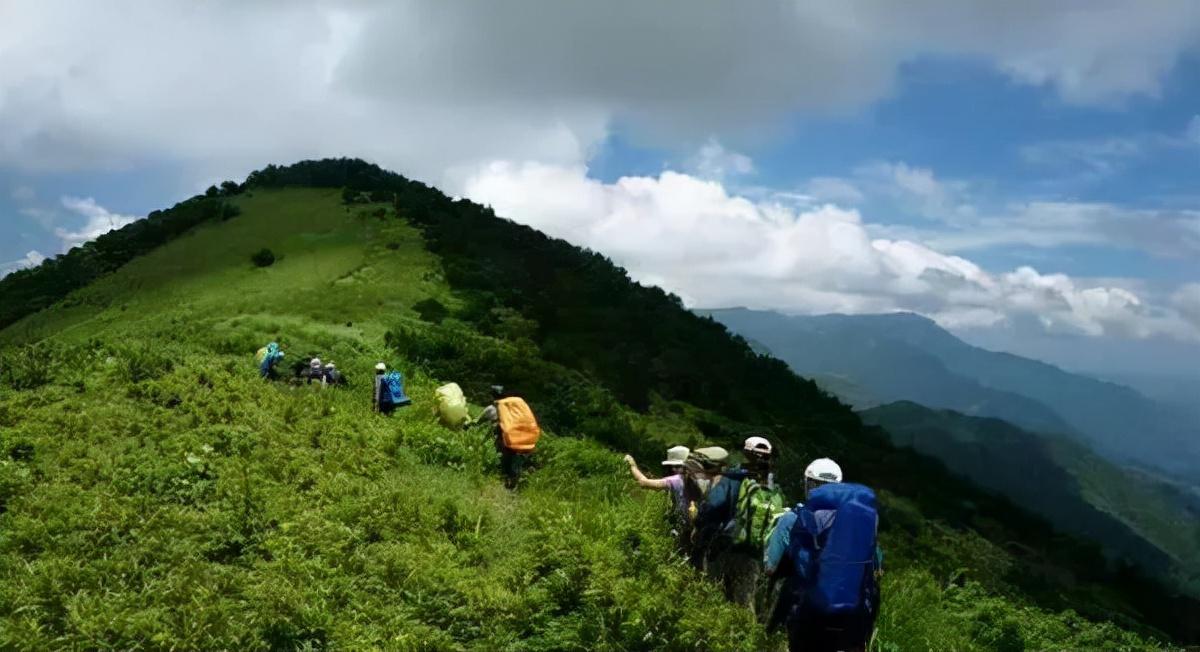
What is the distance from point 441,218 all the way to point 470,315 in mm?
20057

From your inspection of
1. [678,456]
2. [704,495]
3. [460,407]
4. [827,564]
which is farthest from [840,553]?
[460,407]

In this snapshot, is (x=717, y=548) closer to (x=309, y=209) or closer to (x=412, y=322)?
A: (x=412, y=322)

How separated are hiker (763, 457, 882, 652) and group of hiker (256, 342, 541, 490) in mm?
9031

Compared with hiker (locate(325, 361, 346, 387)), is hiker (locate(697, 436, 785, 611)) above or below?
below

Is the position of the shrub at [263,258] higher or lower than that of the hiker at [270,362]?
higher

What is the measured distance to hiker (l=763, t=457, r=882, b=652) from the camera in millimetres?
6750

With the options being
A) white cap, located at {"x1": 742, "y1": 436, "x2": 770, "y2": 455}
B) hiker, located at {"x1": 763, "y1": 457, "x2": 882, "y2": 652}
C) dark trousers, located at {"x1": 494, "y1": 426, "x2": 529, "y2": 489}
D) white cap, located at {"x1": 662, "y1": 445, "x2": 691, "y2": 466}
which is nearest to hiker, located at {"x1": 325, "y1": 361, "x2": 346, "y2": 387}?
dark trousers, located at {"x1": 494, "y1": 426, "x2": 529, "y2": 489}

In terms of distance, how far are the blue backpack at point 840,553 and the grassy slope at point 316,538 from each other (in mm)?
2526

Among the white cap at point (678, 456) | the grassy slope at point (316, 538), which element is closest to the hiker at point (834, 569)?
the grassy slope at point (316, 538)

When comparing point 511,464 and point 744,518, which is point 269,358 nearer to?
point 511,464

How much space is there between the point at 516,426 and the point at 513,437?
24 cm

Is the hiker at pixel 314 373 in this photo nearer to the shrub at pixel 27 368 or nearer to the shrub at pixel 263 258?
the shrub at pixel 27 368

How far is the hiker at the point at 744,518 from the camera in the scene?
356 inches

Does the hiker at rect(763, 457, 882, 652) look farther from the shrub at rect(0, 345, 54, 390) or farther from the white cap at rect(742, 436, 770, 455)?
the shrub at rect(0, 345, 54, 390)
